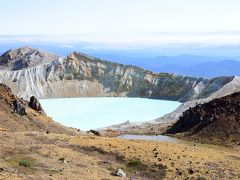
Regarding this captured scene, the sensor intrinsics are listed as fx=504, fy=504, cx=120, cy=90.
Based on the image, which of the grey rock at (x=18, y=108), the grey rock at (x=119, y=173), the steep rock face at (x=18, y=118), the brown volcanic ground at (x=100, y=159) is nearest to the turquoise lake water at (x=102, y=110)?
the steep rock face at (x=18, y=118)

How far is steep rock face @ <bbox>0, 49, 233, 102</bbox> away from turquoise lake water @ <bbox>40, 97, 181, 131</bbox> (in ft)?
25.1

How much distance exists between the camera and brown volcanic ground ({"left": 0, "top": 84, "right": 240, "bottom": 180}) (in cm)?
3044

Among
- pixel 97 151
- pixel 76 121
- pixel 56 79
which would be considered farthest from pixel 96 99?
pixel 97 151

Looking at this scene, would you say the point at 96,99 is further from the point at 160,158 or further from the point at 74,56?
the point at 160,158

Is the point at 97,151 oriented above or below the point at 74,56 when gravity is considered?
below

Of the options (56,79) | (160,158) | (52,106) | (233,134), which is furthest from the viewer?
(56,79)

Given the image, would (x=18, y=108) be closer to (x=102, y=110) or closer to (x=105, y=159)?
(x=105, y=159)

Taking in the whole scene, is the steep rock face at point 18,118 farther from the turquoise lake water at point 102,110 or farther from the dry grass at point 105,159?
the turquoise lake water at point 102,110

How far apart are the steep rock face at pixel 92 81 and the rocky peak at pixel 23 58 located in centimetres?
1880

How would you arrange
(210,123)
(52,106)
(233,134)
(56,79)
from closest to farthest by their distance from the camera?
(233,134), (210,123), (52,106), (56,79)

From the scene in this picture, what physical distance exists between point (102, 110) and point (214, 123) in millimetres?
55559

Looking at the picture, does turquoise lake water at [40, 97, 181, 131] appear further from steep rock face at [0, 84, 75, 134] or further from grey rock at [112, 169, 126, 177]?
grey rock at [112, 169, 126, 177]

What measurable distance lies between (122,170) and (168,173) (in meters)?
3.13

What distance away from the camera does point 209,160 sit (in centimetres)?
3778
